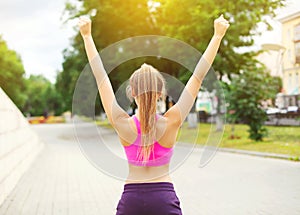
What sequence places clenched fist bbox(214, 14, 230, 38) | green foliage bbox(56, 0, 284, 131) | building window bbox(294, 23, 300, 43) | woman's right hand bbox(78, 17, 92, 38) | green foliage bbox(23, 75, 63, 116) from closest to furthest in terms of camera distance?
woman's right hand bbox(78, 17, 92, 38)
clenched fist bbox(214, 14, 230, 38)
building window bbox(294, 23, 300, 43)
green foliage bbox(56, 0, 284, 131)
green foliage bbox(23, 75, 63, 116)

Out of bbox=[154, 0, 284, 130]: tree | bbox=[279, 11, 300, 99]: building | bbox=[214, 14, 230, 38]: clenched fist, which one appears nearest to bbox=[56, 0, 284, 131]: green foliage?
bbox=[154, 0, 284, 130]: tree

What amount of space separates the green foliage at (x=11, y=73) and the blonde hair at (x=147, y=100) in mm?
55587

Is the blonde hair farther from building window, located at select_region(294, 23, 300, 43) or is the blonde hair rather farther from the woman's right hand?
building window, located at select_region(294, 23, 300, 43)

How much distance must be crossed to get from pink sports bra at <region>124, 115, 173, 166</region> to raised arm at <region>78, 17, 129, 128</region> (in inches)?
3.9

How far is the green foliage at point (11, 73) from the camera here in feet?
189

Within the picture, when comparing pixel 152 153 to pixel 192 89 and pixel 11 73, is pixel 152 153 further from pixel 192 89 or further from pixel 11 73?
pixel 11 73

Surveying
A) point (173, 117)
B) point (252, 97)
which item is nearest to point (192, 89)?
point (173, 117)

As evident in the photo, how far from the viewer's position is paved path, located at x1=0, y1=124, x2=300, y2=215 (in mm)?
6676

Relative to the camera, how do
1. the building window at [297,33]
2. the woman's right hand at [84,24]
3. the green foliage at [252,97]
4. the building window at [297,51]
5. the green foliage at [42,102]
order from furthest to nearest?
the green foliage at [42,102] < the green foliage at [252,97] < the building window at [297,51] < the building window at [297,33] < the woman's right hand at [84,24]

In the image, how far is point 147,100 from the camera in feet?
7.53

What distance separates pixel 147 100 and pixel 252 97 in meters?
16.2

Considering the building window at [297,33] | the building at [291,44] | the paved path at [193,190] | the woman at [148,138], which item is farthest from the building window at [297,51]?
the woman at [148,138]

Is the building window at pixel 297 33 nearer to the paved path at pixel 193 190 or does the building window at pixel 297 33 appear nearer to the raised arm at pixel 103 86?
the paved path at pixel 193 190

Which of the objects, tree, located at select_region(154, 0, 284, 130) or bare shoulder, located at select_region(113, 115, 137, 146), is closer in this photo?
bare shoulder, located at select_region(113, 115, 137, 146)
